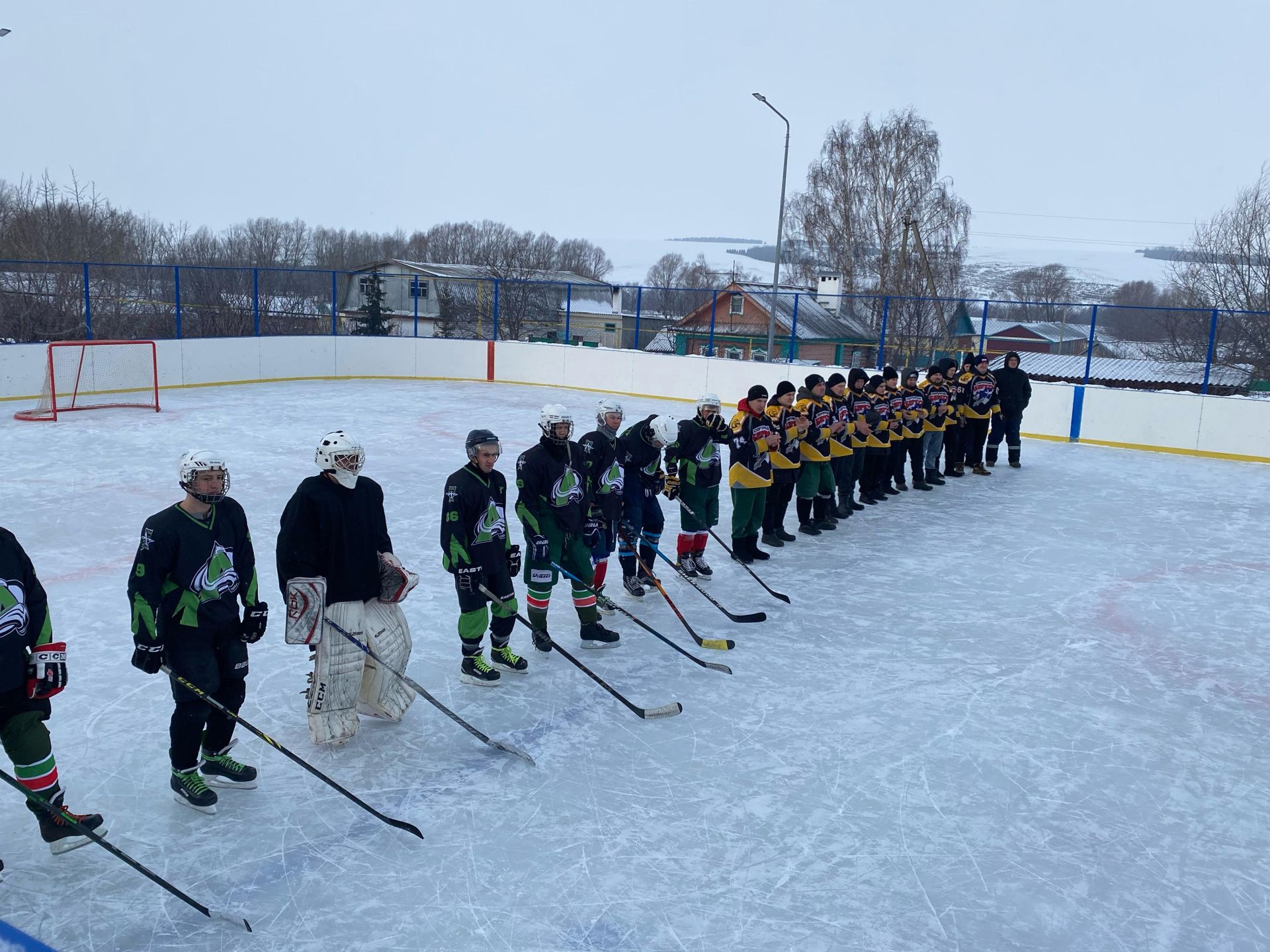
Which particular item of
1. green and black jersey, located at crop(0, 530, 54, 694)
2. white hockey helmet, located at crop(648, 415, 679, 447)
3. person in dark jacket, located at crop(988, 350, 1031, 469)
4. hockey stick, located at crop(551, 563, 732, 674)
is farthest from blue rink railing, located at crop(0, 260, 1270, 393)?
green and black jersey, located at crop(0, 530, 54, 694)

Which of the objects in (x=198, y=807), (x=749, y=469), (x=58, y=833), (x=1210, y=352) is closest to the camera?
(x=58, y=833)

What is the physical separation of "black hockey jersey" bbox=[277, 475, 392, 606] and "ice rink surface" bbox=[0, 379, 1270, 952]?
28.7 inches

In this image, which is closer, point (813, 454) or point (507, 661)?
point (507, 661)

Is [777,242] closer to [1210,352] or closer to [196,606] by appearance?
[1210,352]

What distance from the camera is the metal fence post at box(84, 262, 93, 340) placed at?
15.3 metres

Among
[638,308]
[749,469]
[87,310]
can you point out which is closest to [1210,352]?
[638,308]

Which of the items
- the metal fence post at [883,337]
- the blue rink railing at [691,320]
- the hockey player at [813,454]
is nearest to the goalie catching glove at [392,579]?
the hockey player at [813,454]

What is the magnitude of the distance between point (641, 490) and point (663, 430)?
1.36 feet

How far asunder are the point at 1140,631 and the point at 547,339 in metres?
16.2

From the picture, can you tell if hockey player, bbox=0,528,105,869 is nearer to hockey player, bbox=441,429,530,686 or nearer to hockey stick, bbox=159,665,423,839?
hockey stick, bbox=159,665,423,839

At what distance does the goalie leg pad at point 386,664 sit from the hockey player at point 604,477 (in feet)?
4.25

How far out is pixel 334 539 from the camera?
378 cm

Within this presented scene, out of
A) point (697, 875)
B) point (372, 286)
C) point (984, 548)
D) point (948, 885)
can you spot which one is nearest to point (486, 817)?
point (697, 875)

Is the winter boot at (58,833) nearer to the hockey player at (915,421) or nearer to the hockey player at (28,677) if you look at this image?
the hockey player at (28,677)
